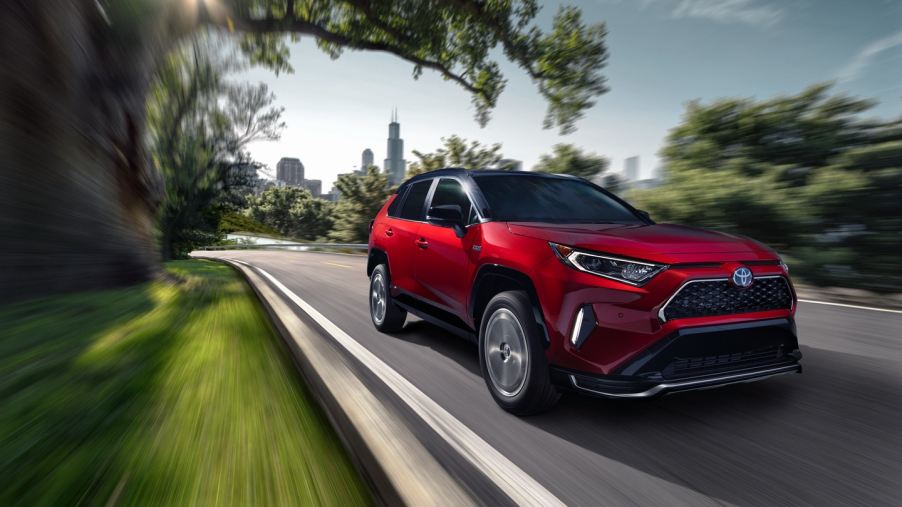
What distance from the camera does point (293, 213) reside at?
99.6 metres

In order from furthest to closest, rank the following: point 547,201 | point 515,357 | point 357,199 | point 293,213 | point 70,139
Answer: point 293,213 → point 357,199 → point 70,139 → point 547,201 → point 515,357

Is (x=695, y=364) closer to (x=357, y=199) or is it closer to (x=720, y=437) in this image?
(x=720, y=437)

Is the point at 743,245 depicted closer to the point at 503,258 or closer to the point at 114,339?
the point at 503,258

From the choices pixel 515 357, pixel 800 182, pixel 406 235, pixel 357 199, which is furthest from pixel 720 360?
pixel 357 199

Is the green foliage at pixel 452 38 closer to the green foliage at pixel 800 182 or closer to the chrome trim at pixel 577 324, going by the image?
the green foliage at pixel 800 182

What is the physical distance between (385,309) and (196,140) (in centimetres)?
2238

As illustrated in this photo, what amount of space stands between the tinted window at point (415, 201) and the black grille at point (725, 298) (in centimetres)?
289

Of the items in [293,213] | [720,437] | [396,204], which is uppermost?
[396,204]

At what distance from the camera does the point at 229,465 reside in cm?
272

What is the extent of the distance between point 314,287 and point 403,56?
345 inches

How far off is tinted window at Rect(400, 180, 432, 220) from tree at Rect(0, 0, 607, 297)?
485 cm

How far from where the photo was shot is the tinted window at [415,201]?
557 centimetres

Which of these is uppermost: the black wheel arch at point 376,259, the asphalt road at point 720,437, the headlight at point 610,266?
the headlight at point 610,266

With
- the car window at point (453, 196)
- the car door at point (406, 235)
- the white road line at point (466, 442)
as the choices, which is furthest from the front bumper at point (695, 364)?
the car door at point (406, 235)
